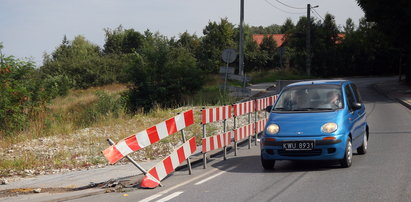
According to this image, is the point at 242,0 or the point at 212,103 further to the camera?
the point at 242,0

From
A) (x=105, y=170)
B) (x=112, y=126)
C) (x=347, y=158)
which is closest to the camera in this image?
(x=347, y=158)

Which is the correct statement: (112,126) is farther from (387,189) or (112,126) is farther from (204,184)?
(387,189)

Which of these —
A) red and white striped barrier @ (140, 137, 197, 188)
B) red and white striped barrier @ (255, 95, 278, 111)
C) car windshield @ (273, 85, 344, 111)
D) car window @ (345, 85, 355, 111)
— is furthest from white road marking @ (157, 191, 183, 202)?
red and white striped barrier @ (255, 95, 278, 111)

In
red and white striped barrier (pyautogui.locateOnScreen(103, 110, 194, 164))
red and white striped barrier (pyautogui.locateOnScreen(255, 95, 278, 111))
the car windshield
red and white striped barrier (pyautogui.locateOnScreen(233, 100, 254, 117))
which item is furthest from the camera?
red and white striped barrier (pyautogui.locateOnScreen(255, 95, 278, 111))

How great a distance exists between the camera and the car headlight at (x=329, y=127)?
9.19 metres

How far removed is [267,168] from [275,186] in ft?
5.48

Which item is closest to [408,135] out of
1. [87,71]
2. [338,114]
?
[338,114]

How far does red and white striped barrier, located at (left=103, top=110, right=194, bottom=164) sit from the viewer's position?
743 cm

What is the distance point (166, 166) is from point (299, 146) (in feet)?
7.61

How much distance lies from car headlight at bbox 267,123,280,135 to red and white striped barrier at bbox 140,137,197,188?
1.42 m

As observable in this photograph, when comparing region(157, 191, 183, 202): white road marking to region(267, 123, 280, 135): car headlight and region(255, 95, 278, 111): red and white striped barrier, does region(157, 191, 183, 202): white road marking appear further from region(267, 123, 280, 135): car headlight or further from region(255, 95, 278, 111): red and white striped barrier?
region(255, 95, 278, 111): red and white striped barrier

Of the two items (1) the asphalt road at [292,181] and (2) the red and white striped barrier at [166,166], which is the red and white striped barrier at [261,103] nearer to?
(1) the asphalt road at [292,181]

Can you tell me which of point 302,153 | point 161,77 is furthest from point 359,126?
point 161,77

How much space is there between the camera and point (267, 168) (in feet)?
31.6
